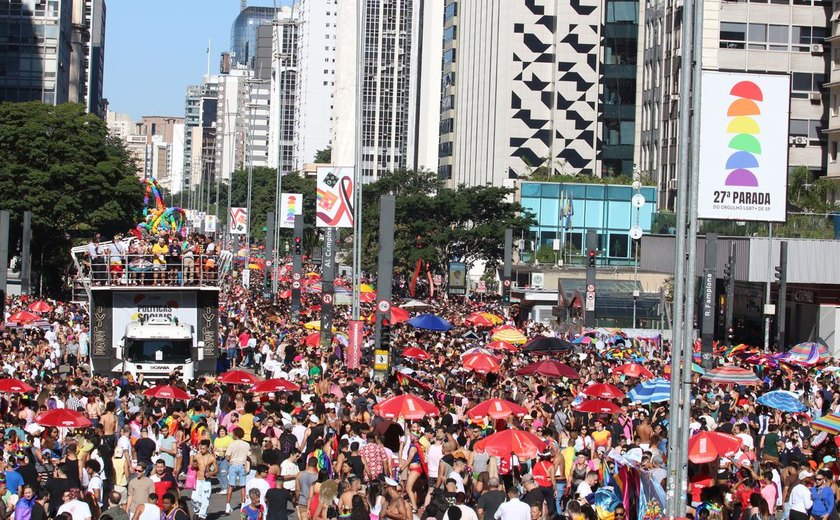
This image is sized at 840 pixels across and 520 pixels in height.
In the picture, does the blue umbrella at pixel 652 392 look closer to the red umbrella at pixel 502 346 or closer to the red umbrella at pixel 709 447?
the red umbrella at pixel 709 447

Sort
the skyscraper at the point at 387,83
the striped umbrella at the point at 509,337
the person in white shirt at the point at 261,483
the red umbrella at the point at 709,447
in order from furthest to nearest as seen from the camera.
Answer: the skyscraper at the point at 387,83, the striped umbrella at the point at 509,337, the red umbrella at the point at 709,447, the person in white shirt at the point at 261,483

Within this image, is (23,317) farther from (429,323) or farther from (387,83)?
(387,83)

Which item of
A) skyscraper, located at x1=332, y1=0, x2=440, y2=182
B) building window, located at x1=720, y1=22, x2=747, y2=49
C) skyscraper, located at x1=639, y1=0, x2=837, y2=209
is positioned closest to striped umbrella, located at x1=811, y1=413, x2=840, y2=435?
skyscraper, located at x1=639, y1=0, x2=837, y2=209

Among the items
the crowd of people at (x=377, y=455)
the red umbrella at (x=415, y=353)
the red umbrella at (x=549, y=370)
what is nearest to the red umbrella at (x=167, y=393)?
the crowd of people at (x=377, y=455)

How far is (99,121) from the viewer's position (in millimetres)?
73875

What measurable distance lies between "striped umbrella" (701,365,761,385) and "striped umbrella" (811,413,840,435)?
6439mm

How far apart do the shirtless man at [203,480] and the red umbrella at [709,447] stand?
6191 millimetres

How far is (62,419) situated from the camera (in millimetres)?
20031

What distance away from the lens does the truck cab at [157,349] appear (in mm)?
32344

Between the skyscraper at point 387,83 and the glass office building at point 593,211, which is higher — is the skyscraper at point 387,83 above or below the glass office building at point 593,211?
above

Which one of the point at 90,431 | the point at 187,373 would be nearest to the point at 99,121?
the point at 187,373

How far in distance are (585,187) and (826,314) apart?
42857 mm

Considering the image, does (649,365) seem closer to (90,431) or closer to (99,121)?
(90,431)

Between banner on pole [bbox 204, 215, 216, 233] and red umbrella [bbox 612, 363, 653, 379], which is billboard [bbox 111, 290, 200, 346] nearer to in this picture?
red umbrella [bbox 612, 363, 653, 379]
